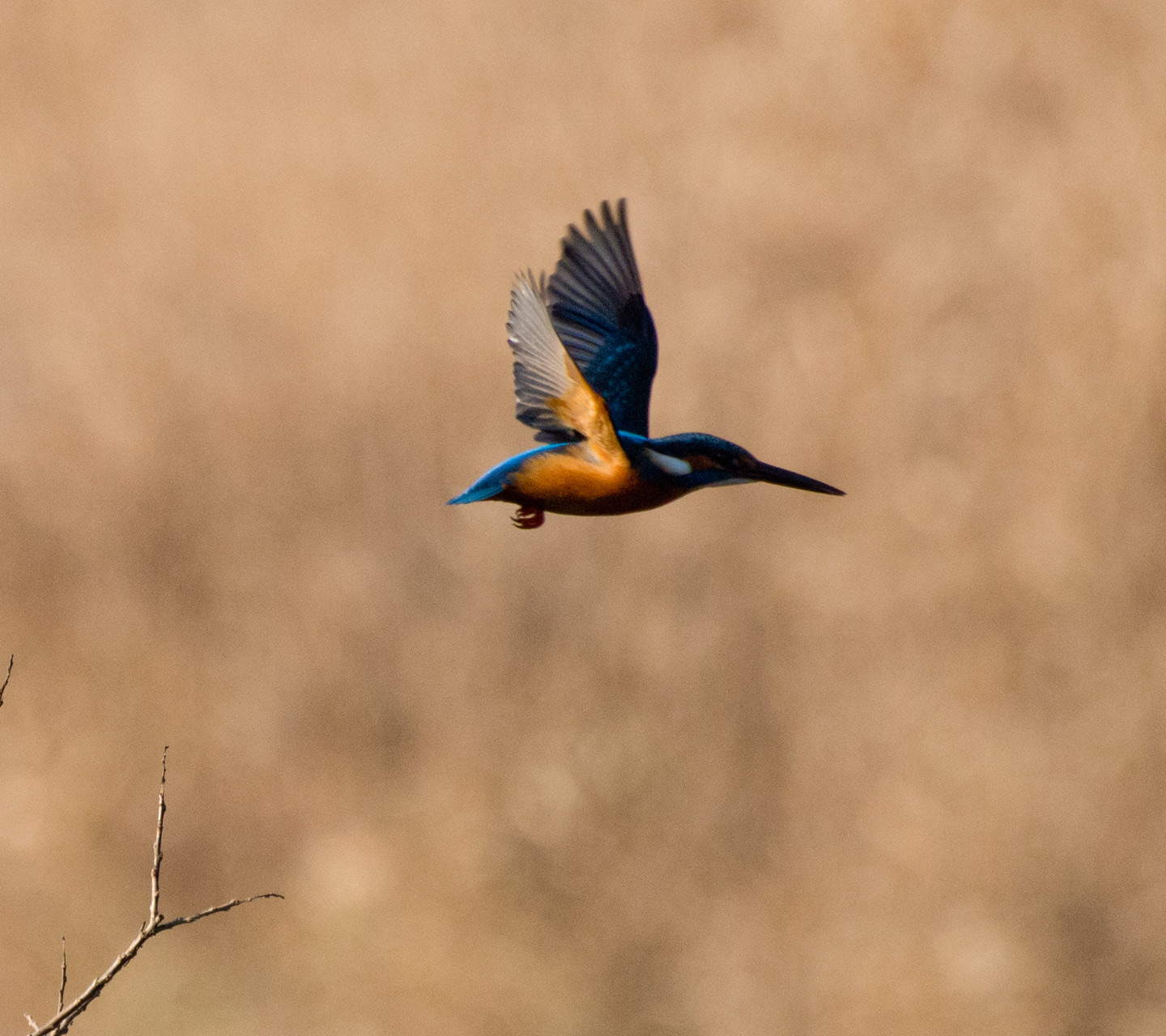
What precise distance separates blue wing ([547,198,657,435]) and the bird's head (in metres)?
0.34

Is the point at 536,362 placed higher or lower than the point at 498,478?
higher

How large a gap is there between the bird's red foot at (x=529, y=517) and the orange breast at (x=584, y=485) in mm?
98

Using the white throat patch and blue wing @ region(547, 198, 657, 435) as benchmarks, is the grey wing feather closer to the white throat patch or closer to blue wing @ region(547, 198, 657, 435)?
the white throat patch

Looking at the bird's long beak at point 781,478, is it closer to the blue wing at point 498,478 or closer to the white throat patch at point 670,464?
the white throat patch at point 670,464

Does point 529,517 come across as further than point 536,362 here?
Yes

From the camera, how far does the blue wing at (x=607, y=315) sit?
147cm

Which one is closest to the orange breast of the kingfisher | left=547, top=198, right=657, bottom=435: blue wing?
the kingfisher

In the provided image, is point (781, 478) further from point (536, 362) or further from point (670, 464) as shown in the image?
point (536, 362)

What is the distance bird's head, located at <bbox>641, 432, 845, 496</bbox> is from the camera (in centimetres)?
109

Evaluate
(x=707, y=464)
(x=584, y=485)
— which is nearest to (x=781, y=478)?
(x=707, y=464)

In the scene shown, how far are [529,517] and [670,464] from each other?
215 millimetres

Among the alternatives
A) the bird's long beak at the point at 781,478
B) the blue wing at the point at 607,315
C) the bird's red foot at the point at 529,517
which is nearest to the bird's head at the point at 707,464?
the bird's long beak at the point at 781,478

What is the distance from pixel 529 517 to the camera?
4.13ft

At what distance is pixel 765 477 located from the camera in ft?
3.69
